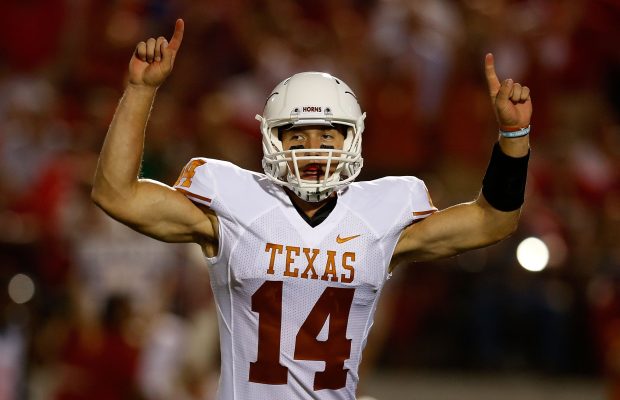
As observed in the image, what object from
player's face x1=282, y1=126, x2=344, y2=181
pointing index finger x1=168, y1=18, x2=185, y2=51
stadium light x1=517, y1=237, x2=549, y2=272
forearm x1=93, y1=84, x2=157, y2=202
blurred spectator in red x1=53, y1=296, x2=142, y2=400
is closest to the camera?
forearm x1=93, y1=84, x2=157, y2=202

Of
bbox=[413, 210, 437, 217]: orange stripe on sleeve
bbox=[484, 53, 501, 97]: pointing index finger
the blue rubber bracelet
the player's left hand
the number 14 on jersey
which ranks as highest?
bbox=[484, 53, 501, 97]: pointing index finger

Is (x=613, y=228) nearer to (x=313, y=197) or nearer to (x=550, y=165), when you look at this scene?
(x=550, y=165)

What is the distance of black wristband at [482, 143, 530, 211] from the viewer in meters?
3.78

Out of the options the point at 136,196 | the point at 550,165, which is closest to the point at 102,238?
the point at 550,165

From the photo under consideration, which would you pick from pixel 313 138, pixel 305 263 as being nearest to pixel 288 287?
pixel 305 263

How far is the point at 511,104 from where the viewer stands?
3.77 meters

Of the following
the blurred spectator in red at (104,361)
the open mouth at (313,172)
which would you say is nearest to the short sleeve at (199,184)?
the open mouth at (313,172)

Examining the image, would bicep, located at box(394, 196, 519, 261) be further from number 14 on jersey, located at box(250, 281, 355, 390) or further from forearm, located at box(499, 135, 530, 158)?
number 14 on jersey, located at box(250, 281, 355, 390)

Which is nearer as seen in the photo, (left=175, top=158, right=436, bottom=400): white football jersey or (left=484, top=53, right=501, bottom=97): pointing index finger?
(left=175, top=158, right=436, bottom=400): white football jersey

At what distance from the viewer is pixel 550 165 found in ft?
27.7

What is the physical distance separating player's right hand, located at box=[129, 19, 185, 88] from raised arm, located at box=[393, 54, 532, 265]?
91 centimetres

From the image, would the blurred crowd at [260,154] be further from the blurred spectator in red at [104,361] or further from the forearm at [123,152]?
the forearm at [123,152]

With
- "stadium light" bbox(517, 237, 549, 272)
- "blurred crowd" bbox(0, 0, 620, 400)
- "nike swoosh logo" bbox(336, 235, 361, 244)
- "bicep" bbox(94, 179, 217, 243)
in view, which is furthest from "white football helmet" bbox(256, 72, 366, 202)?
"stadium light" bbox(517, 237, 549, 272)

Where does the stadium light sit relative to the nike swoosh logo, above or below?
above
